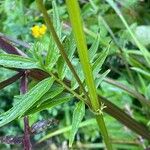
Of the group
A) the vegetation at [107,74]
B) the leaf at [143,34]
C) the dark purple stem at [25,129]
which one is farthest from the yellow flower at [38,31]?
the dark purple stem at [25,129]

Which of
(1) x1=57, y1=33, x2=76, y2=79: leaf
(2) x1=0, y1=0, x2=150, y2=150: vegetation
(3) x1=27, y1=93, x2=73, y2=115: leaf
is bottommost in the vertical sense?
(2) x1=0, y1=0, x2=150, y2=150: vegetation

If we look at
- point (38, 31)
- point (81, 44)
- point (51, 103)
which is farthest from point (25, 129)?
point (38, 31)

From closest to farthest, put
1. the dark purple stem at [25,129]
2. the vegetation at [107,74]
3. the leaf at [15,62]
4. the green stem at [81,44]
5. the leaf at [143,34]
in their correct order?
1. the green stem at [81,44]
2. the leaf at [15,62]
3. the dark purple stem at [25,129]
4. the vegetation at [107,74]
5. the leaf at [143,34]

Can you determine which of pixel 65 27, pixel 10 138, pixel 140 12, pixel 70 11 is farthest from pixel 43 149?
pixel 70 11

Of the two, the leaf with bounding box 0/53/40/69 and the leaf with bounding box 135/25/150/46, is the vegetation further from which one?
the leaf with bounding box 0/53/40/69

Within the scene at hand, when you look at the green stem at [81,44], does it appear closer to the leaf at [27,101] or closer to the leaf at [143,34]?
the leaf at [27,101]

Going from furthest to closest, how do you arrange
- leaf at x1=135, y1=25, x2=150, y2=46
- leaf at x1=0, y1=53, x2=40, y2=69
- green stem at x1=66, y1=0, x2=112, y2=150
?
1. leaf at x1=135, y1=25, x2=150, y2=46
2. leaf at x1=0, y1=53, x2=40, y2=69
3. green stem at x1=66, y1=0, x2=112, y2=150

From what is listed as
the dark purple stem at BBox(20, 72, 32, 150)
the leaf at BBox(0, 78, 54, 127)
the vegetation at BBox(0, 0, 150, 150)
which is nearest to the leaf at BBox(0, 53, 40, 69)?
the leaf at BBox(0, 78, 54, 127)

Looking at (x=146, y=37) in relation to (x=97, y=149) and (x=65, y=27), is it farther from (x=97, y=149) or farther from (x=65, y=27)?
(x=97, y=149)

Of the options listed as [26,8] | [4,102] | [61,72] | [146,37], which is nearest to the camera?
[61,72]

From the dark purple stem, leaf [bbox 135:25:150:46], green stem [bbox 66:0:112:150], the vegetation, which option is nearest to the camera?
green stem [bbox 66:0:112:150]

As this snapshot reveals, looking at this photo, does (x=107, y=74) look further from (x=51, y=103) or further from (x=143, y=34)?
(x=51, y=103)
